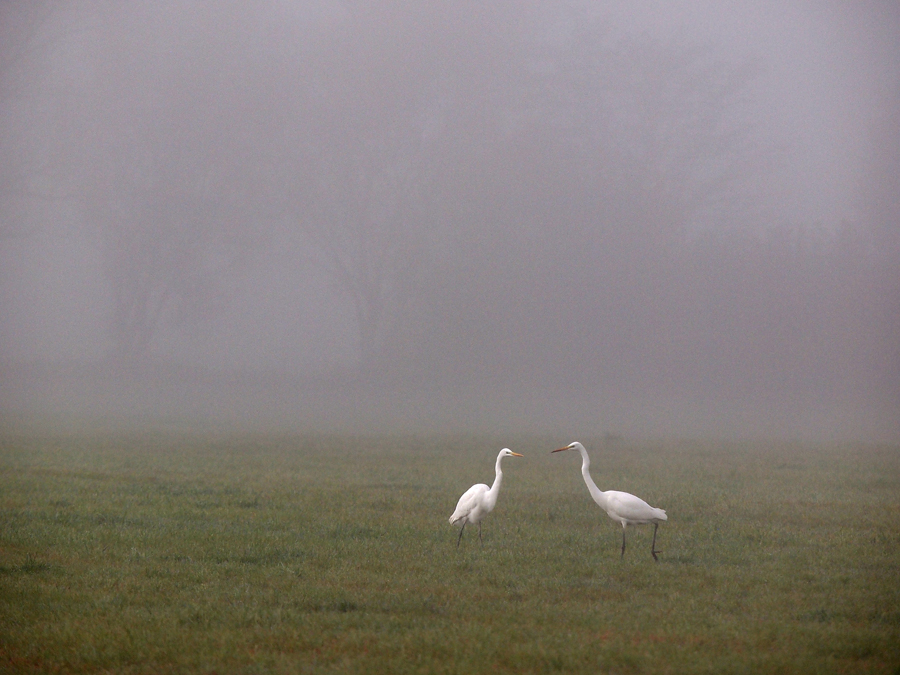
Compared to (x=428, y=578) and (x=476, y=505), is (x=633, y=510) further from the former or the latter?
(x=428, y=578)

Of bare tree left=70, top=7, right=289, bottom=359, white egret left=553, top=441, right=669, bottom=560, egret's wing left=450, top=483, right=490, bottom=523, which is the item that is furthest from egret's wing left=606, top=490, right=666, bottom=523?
bare tree left=70, top=7, right=289, bottom=359

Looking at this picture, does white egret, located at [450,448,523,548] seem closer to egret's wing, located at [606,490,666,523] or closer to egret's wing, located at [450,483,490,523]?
egret's wing, located at [450,483,490,523]

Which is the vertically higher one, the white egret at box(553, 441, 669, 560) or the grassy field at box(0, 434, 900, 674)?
the white egret at box(553, 441, 669, 560)

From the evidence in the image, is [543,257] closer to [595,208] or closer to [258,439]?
[595,208]

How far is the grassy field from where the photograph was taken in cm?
716

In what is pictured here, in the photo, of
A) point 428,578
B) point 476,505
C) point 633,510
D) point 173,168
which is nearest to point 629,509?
point 633,510

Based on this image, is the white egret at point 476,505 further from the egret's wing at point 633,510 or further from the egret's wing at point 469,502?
the egret's wing at point 633,510

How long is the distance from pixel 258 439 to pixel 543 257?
3846cm

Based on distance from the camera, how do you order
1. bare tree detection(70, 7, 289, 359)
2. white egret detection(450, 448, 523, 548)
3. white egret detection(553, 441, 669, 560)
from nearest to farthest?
white egret detection(553, 441, 669, 560), white egret detection(450, 448, 523, 548), bare tree detection(70, 7, 289, 359)

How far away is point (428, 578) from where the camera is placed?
9.32 meters

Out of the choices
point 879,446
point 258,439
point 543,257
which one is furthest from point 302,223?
point 879,446

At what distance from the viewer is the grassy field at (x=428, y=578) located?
282 inches

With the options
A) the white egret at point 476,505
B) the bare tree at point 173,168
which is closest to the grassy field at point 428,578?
the white egret at point 476,505

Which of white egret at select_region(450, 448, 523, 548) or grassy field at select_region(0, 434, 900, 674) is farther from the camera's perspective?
white egret at select_region(450, 448, 523, 548)
